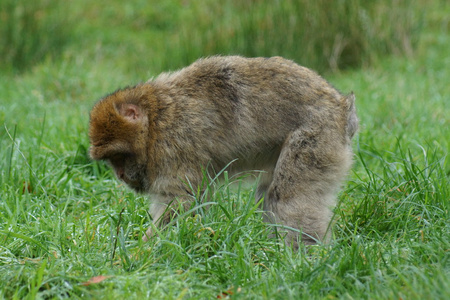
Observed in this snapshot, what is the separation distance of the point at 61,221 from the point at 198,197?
0.90 meters

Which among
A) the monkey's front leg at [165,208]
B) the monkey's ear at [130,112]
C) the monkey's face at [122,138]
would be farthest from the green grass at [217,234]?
the monkey's ear at [130,112]

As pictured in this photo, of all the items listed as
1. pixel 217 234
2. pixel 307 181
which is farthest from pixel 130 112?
pixel 307 181

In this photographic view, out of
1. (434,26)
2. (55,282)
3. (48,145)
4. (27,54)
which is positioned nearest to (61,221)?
(55,282)

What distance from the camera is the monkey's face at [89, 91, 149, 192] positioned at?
3.82 meters

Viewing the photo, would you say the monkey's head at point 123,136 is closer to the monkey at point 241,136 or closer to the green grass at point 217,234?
the monkey at point 241,136

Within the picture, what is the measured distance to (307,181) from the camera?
3.61m

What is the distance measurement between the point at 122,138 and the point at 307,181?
1174 mm

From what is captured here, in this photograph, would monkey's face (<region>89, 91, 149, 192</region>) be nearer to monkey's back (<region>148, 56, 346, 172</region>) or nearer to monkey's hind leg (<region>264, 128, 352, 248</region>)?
monkey's back (<region>148, 56, 346, 172</region>)

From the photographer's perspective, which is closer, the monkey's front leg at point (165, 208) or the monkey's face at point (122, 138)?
the monkey's front leg at point (165, 208)

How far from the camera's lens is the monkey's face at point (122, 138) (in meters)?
3.82

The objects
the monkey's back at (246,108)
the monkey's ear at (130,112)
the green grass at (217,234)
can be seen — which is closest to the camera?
the green grass at (217,234)

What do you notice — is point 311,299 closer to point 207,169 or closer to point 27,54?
point 207,169

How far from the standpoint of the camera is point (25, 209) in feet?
13.6

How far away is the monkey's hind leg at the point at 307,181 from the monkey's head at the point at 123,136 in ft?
2.82
